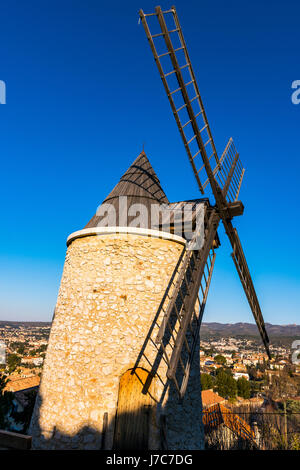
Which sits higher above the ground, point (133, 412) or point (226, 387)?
point (133, 412)

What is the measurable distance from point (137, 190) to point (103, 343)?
3240mm

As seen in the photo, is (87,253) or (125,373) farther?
(87,253)

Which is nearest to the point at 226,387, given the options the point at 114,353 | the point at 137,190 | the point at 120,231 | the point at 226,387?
the point at 226,387

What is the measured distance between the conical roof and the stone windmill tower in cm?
35

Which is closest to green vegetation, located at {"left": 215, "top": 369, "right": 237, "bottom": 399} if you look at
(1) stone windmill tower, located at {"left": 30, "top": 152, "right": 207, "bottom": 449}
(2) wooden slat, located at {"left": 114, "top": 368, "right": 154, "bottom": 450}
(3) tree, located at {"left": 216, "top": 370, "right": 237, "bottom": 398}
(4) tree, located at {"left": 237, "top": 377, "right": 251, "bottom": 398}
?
(3) tree, located at {"left": 216, "top": 370, "right": 237, "bottom": 398}

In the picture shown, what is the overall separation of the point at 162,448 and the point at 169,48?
602cm

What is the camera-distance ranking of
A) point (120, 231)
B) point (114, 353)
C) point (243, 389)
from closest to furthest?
point (114, 353), point (120, 231), point (243, 389)

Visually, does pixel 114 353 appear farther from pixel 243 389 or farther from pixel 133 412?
pixel 243 389

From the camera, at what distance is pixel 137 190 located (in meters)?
6.40

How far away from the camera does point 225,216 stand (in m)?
6.68

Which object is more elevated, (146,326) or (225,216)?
(225,216)
